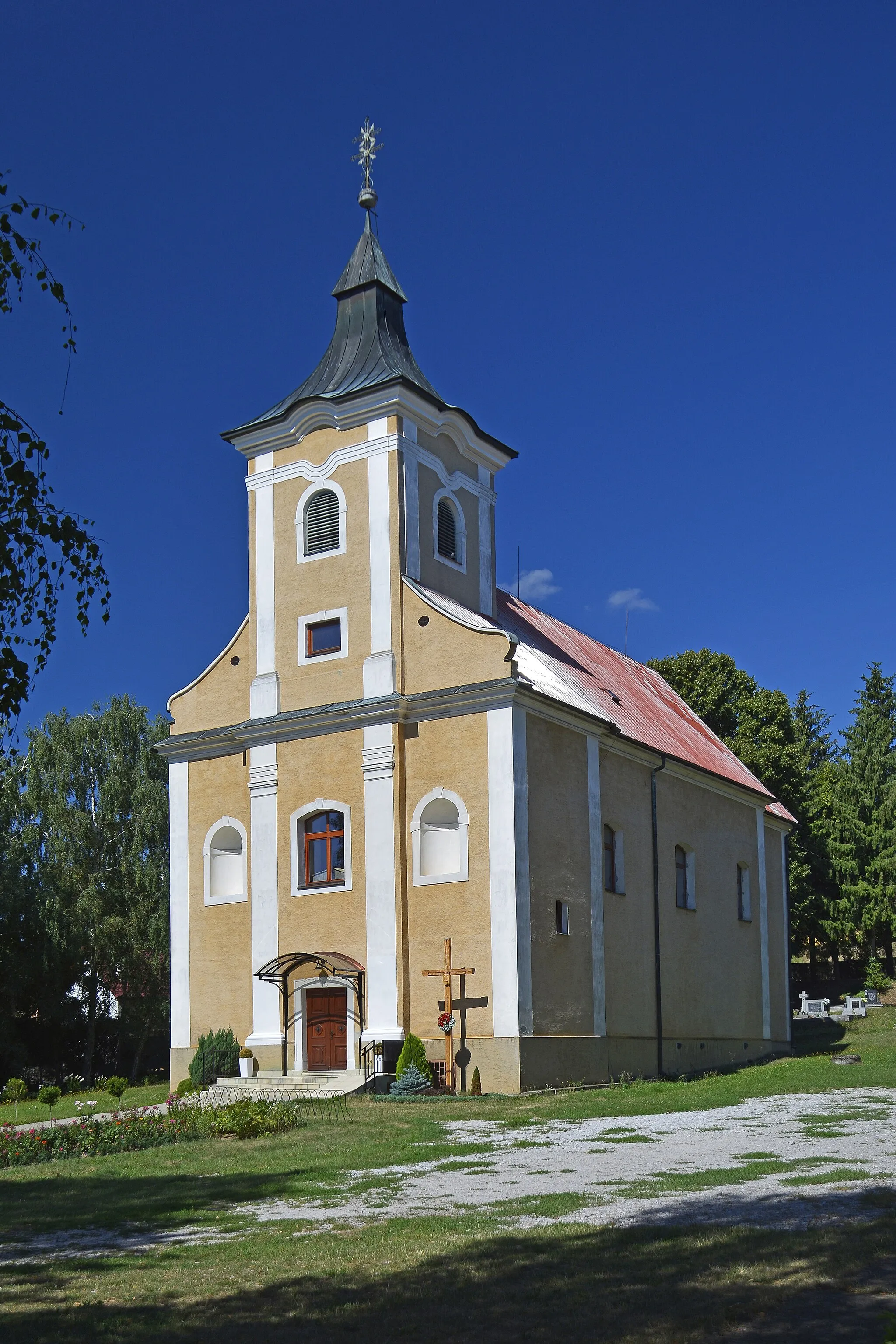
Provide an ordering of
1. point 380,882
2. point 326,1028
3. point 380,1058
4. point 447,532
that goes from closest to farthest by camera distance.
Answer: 1. point 380,1058
2. point 380,882
3. point 326,1028
4. point 447,532

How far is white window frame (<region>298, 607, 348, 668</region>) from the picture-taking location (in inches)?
1089

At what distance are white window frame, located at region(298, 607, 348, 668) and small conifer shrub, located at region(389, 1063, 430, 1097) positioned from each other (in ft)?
27.2

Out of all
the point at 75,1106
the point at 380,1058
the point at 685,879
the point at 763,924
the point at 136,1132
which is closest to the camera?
the point at 136,1132

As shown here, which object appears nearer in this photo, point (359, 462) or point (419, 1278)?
point (419, 1278)

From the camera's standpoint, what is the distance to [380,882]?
25.8m

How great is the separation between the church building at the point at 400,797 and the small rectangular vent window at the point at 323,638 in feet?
0.13

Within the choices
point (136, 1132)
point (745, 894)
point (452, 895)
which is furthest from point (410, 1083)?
point (745, 894)

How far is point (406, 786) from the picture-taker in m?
26.3

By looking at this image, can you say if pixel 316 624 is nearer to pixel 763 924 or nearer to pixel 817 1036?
pixel 763 924

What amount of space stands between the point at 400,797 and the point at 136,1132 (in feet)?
30.5

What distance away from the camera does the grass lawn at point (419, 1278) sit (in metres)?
7.14

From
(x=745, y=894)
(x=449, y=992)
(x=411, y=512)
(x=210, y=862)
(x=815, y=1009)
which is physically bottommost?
(x=815, y=1009)

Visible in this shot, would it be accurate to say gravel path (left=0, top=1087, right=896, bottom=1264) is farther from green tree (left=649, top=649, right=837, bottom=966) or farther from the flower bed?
green tree (left=649, top=649, right=837, bottom=966)

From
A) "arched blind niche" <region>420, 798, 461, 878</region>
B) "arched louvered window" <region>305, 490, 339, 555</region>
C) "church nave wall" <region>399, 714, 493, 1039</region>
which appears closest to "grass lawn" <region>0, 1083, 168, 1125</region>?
"church nave wall" <region>399, 714, 493, 1039</region>
